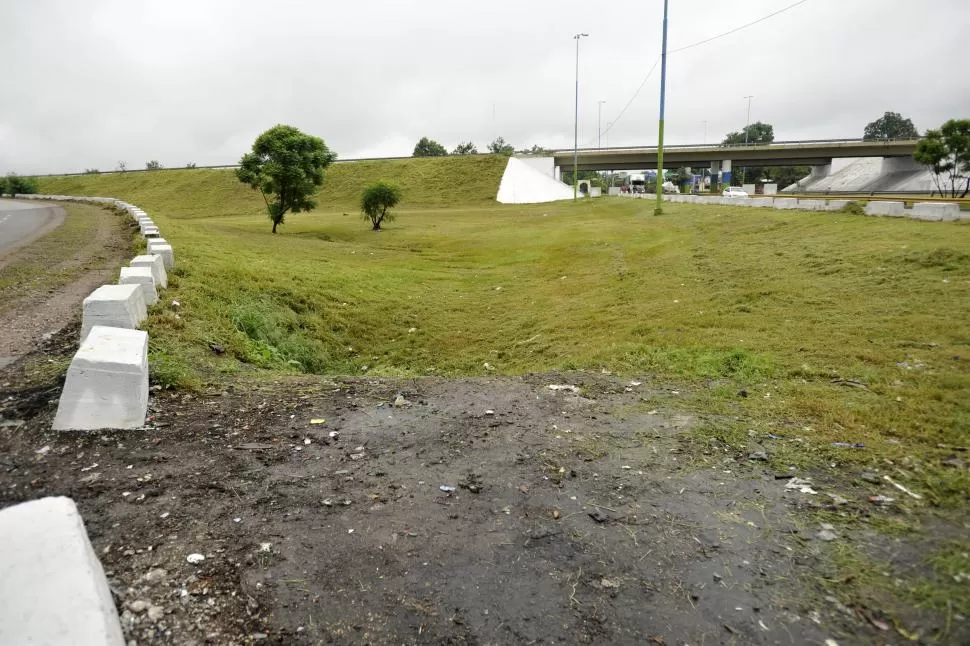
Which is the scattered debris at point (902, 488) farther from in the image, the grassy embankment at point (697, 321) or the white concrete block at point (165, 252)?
the white concrete block at point (165, 252)

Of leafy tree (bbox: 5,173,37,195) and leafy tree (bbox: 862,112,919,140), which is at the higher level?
leafy tree (bbox: 862,112,919,140)

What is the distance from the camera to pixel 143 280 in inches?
275

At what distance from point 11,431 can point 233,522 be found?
2173 mm

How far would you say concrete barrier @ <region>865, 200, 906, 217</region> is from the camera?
50.6 feet

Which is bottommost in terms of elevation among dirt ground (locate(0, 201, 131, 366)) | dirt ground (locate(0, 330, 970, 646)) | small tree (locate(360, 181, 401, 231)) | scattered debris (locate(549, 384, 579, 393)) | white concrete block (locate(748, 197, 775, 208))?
scattered debris (locate(549, 384, 579, 393))

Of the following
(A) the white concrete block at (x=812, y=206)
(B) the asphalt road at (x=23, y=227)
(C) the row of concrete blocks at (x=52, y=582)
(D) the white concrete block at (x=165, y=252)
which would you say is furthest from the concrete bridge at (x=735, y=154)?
(C) the row of concrete blocks at (x=52, y=582)

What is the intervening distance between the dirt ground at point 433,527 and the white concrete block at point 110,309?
0.71 metres

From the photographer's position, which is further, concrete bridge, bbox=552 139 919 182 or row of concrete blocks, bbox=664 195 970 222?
concrete bridge, bbox=552 139 919 182

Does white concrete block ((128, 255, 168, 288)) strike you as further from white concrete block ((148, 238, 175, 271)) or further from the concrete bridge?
the concrete bridge

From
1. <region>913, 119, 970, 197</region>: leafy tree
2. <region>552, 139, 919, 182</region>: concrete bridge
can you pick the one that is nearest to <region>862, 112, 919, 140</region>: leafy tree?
<region>552, 139, 919, 182</region>: concrete bridge

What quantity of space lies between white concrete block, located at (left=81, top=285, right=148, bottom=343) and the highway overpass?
6396 cm

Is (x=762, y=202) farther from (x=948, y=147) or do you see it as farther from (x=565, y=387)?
(x=948, y=147)

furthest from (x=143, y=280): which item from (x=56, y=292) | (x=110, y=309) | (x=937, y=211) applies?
(x=937, y=211)

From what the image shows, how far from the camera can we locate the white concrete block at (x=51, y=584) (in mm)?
2160
